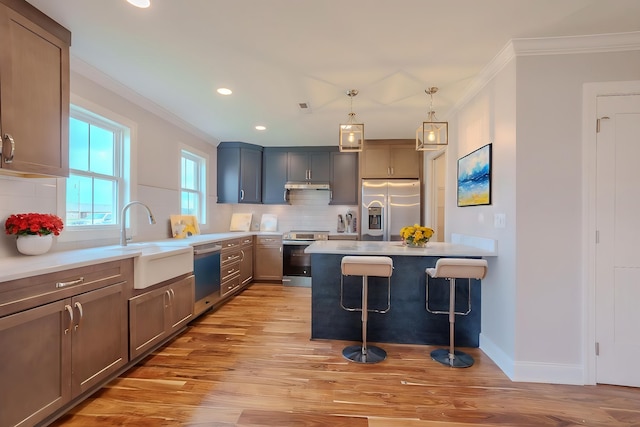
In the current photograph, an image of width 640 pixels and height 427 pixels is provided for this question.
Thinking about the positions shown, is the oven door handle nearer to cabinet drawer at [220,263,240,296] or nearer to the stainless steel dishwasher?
the stainless steel dishwasher

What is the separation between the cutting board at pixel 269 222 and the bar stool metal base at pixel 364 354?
123 inches

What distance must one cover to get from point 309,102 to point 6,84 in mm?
2310

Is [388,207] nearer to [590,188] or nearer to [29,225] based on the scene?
[590,188]

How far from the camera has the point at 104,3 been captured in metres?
1.71

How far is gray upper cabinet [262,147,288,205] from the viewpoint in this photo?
5.24 meters

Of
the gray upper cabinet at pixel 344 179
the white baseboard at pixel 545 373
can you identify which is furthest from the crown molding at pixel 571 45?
the gray upper cabinet at pixel 344 179

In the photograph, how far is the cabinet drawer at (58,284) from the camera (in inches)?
55.5

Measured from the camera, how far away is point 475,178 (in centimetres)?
270

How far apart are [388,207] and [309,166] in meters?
1.59

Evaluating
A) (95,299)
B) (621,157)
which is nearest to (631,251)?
(621,157)

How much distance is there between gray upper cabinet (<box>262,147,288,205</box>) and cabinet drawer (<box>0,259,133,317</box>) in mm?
3205

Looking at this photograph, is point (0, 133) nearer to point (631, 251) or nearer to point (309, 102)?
point (309, 102)

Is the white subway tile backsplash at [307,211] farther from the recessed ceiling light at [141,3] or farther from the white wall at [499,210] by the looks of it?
the recessed ceiling light at [141,3]

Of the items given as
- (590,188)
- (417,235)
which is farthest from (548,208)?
(417,235)
